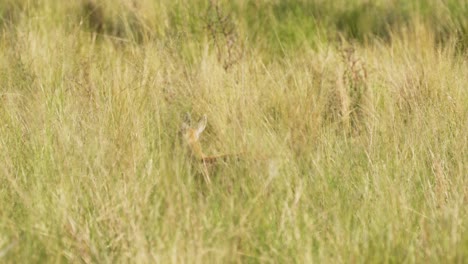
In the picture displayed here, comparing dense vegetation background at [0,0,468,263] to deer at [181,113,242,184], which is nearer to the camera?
dense vegetation background at [0,0,468,263]

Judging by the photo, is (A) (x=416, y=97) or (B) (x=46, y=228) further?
(A) (x=416, y=97)

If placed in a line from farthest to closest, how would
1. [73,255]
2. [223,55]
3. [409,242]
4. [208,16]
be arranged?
[208,16]
[223,55]
[409,242]
[73,255]

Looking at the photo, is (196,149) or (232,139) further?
(232,139)

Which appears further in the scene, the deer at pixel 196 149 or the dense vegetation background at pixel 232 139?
the deer at pixel 196 149

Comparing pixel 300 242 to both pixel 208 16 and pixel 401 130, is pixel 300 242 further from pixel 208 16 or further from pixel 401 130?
pixel 208 16

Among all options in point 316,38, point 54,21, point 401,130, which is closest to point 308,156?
point 401,130

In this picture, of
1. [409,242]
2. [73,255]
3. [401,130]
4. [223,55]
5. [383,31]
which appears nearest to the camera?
[73,255]

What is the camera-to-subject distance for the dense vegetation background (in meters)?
2.12

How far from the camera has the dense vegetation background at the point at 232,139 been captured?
2.12m

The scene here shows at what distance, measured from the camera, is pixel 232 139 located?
307 cm

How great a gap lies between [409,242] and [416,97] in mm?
1512

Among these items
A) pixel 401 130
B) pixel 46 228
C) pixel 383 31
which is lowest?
pixel 383 31

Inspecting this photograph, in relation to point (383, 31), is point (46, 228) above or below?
above

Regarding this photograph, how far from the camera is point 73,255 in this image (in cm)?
208
